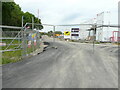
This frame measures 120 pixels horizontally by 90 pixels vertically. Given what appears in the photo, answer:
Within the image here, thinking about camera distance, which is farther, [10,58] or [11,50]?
[11,50]

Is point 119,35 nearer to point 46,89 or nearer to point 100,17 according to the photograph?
point 100,17

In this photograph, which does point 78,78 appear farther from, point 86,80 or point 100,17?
point 100,17

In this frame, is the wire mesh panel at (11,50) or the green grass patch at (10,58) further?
the wire mesh panel at (11,50)

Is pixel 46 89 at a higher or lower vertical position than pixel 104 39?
lower

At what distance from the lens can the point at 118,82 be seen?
4629 millimetres

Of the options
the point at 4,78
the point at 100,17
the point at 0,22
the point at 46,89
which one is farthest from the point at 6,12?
the point at 46,89

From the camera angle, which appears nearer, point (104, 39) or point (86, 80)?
point (86, 80)

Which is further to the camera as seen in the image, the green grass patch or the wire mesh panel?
the wire mesh panel

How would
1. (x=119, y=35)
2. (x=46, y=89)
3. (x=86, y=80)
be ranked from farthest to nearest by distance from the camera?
(x=119, y=35), (x=86, y=80), (x=46, y=89)

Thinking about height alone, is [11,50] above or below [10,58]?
above

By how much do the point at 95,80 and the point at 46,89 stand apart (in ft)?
6.74

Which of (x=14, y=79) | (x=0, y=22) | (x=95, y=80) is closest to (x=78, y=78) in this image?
(x=95, y=80)

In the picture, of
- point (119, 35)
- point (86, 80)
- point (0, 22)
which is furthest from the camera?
point (119, 35)

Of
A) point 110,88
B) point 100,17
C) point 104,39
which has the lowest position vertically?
point 110,88
